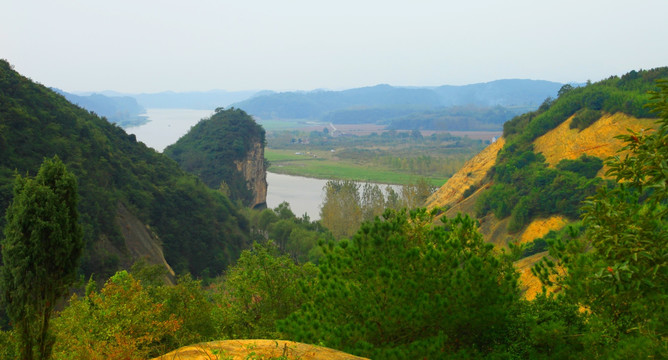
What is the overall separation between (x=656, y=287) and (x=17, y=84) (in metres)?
39.8

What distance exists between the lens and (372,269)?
10836 millimetres

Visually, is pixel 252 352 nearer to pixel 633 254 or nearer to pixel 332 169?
pixel 633 254

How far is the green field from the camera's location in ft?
352

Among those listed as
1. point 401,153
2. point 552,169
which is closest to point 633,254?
point 552,169

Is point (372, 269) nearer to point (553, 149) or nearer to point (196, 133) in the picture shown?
point (553, 149)

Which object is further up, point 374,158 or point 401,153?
point 401,153

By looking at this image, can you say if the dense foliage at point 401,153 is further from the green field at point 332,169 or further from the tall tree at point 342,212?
the tall tree at point 342,212

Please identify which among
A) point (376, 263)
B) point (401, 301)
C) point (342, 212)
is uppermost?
point (376, 263)

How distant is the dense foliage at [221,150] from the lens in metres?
79.8

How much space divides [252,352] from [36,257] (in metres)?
5.51

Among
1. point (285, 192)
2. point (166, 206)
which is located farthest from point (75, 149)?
point (285, 192)

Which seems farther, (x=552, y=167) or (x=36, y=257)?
(x=552, y=167)

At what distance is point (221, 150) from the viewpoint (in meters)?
82.6

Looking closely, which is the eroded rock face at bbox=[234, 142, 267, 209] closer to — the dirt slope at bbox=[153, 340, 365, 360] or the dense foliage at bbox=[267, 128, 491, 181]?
the dense foliage at bbox=[267, 128, 491, 181]
